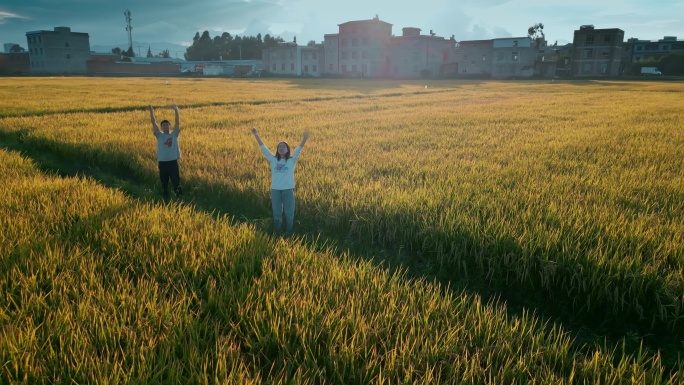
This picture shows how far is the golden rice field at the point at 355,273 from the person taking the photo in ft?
8.02

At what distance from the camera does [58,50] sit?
69.2 metres

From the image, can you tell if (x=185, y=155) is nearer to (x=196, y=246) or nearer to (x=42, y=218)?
(x=42, y=218)

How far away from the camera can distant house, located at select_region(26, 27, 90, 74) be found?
68.1 m

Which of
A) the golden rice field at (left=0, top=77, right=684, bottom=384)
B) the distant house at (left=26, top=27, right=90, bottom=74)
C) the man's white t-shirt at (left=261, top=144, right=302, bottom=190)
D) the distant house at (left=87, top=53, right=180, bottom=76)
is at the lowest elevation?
the golden rice field at (left=0, top=77, right=684, bottom=384)

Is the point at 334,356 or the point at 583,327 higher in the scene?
the point at 334,356

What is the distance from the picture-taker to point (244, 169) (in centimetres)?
752

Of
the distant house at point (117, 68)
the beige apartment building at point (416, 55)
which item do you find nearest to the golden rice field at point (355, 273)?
the beige apartment building at point (416, 55)

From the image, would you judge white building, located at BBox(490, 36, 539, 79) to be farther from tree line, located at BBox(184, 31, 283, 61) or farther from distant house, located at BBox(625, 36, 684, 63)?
tree line, located at BBox(184, 31, 283, 61)

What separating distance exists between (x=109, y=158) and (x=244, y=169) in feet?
10.3

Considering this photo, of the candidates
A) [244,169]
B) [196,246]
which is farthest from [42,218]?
[244,169]

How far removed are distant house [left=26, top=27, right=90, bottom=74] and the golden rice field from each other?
75694 millimetres

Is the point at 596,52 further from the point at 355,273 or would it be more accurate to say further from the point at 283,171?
the point at 355,273

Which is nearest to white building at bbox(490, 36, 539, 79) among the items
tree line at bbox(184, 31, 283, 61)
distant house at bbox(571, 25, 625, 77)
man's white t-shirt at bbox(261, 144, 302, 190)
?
distant house at bbox(571, 25, 625, 77)

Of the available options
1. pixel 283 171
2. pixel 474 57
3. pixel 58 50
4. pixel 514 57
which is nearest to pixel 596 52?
pixel 514 57
